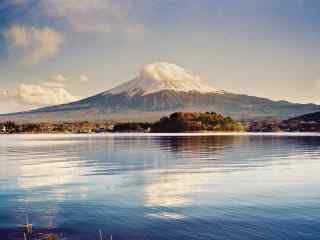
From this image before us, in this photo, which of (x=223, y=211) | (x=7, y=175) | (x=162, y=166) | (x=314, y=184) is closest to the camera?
(x=223, y=211)

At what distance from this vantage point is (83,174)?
43.5 metres

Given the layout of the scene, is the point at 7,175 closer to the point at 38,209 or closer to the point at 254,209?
the point at 38,209

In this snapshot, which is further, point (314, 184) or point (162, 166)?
point (162, 166)

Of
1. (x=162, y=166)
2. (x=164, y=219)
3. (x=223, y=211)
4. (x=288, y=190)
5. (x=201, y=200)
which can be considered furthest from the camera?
(x=162, y=166)

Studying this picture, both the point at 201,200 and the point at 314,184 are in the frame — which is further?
the point at 314,184

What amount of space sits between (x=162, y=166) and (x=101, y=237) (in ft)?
104

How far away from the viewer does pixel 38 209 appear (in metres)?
26.0

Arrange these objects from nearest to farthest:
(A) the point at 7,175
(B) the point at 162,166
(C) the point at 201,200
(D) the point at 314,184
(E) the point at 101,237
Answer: (E) the point at 101,237, (C) the point at 201,200, (D) the point at 314,184, (A) the point at 7,175, (B) the point at 162,166

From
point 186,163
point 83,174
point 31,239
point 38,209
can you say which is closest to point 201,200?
point 38,209

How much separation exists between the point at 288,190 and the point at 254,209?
7.76m

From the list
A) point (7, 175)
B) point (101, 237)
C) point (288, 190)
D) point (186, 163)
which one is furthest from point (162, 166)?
point (101, 237)

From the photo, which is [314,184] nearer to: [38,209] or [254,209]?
[254,209]

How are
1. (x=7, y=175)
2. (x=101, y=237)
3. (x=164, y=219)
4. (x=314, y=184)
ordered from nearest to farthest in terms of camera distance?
(x=101, y=237) < (x=164, y=219) < (x=314, y=184) < (x=7, y=175)

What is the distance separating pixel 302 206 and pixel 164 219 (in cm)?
833
